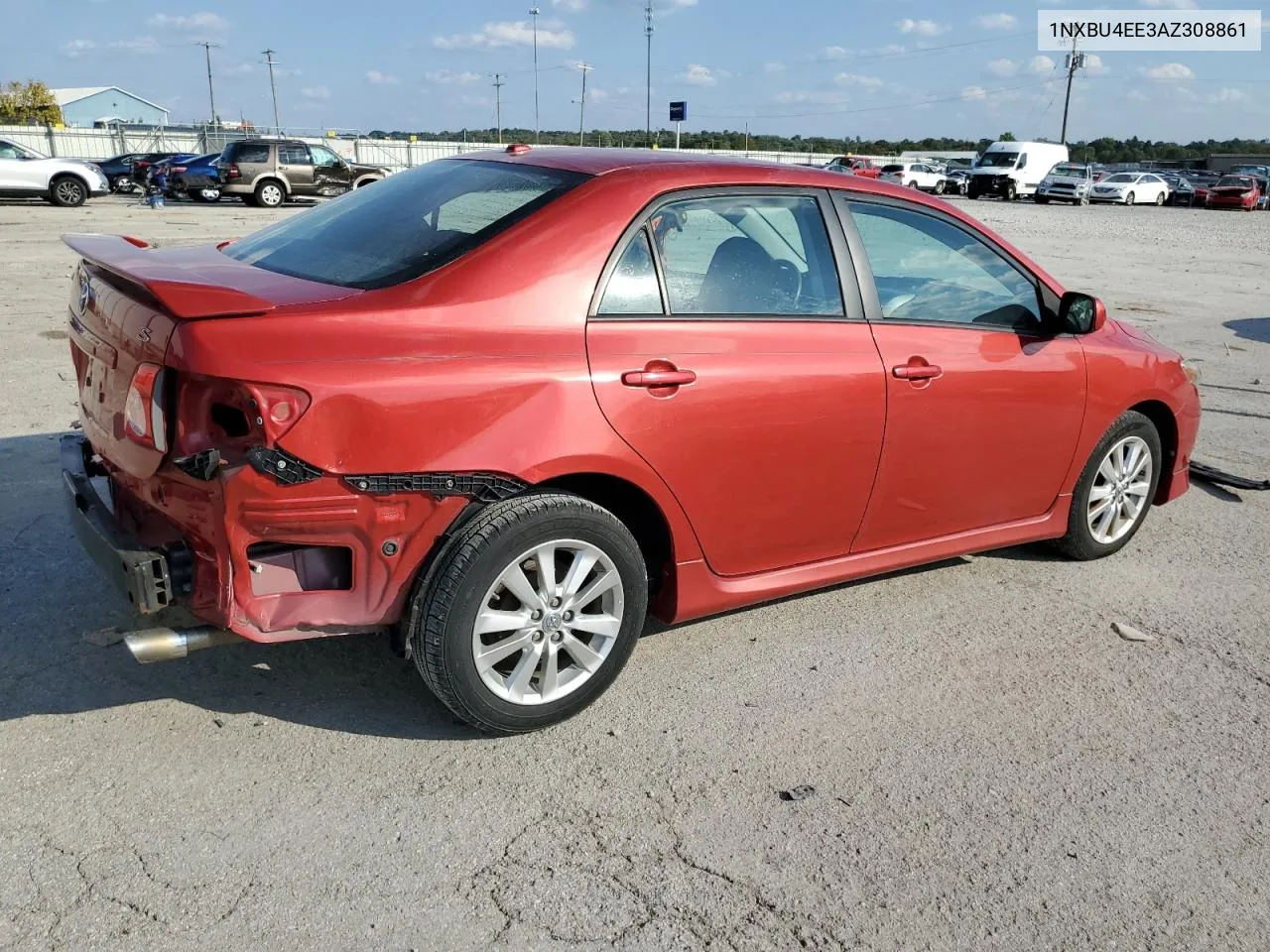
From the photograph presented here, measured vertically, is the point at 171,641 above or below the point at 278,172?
below

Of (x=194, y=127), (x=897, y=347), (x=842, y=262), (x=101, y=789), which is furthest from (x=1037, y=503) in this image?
(x=194, y=127)

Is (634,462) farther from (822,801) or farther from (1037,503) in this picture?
(1037,503)

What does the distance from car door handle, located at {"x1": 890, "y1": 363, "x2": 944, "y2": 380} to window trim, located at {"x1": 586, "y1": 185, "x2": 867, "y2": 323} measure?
0.72ft

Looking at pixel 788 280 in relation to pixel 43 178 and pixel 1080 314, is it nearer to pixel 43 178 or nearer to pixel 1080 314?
pixel 1080 314

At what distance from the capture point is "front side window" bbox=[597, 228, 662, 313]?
336 centimetres

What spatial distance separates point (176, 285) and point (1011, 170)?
4853 cm

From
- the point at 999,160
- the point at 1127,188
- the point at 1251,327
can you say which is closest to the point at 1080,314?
the point at 1251,327

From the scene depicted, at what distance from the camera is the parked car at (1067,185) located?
43.4m

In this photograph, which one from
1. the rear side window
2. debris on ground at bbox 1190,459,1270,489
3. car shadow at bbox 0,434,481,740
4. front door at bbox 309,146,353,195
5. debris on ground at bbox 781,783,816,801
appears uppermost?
the rear side window

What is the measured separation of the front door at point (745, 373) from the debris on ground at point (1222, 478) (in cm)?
341

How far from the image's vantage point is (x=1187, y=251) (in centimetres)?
2189

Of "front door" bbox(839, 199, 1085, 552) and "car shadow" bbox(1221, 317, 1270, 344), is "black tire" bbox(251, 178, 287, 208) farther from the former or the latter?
"front door" bbox(839, 199, 1085, 552)

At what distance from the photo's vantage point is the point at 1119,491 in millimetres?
5008

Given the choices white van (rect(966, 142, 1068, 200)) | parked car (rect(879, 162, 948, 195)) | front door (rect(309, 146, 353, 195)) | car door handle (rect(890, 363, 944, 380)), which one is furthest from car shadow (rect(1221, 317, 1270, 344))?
white van (rect(966, 142, 1068, 200))
